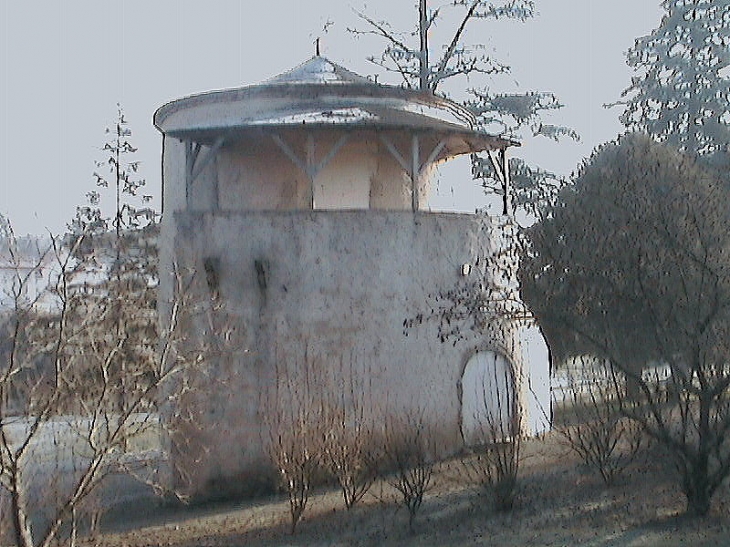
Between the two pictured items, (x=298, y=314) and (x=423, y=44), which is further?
(x=423, y=44)

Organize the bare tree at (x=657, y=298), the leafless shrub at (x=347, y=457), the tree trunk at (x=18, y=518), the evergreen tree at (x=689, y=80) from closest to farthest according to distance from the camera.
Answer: the tree trunk at (x=18, y=518)
the bare tree at (x=657, y=298)
the leafless shrub at (x=347, y=457)
the evergreen tree at (x=689, y=80)

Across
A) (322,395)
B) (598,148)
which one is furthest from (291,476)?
(598,148)

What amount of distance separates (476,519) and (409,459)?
1.72m

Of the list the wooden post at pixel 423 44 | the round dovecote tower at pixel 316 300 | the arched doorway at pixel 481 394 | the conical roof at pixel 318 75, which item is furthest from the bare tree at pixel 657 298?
the wooden post at pixel 423 44

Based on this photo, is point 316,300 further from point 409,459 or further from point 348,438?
point 409,459

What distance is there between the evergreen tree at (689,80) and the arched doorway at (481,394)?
11.1 m

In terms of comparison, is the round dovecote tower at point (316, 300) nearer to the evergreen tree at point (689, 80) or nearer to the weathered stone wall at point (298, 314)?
the weathered stone wall at point (298, 314)

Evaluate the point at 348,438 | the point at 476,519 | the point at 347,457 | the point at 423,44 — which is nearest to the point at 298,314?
the point at 348,438

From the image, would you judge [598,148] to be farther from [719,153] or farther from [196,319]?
[196,319]

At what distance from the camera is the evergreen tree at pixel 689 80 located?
73.5 ft

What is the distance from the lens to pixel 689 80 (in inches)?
901

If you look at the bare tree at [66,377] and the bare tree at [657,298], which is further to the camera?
the bare tree at [657,298]

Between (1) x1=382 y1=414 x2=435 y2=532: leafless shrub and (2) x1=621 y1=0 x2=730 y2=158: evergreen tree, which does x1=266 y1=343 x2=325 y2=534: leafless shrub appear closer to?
(1) x1=382 y1=414 x2=435 y2=532: leafless shrub

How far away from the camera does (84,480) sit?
7.66 metres
